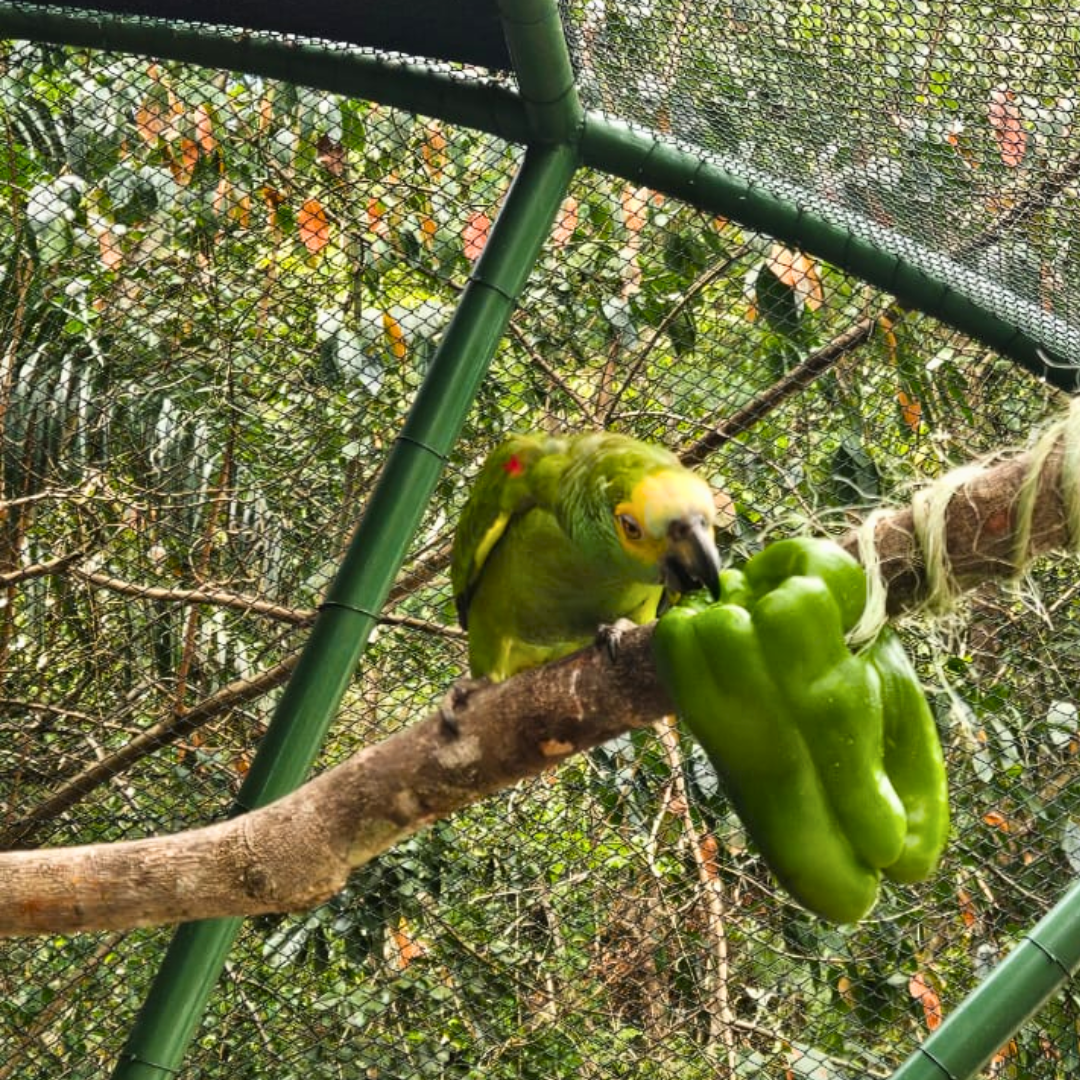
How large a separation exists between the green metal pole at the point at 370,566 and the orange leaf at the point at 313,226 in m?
0.39

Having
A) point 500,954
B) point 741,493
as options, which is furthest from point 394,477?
point 500,954

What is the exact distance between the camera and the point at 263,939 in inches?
73.9

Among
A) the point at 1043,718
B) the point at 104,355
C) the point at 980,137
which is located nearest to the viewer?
the point at 980,137

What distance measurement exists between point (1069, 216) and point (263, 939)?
1.52m

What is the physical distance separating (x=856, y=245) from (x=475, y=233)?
606 millimetres

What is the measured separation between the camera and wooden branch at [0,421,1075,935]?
0.99 meters

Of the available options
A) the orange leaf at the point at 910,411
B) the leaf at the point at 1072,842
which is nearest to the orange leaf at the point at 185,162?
the orange leaf at the point at 910,411

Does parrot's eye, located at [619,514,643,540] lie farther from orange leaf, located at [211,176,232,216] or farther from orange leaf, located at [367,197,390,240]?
orange leaf, located at [211,176,232,216]

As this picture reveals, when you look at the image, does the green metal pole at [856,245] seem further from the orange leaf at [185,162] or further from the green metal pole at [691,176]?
the orange leaf at [185,162]

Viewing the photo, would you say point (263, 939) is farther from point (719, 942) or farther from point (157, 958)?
point (719, 942)

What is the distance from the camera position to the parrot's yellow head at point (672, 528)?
1.09 m

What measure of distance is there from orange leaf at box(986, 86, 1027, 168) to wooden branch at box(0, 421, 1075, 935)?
539mm

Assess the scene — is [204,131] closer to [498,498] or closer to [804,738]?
[498,498]

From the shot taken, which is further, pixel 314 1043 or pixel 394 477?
pixel 314 1043
